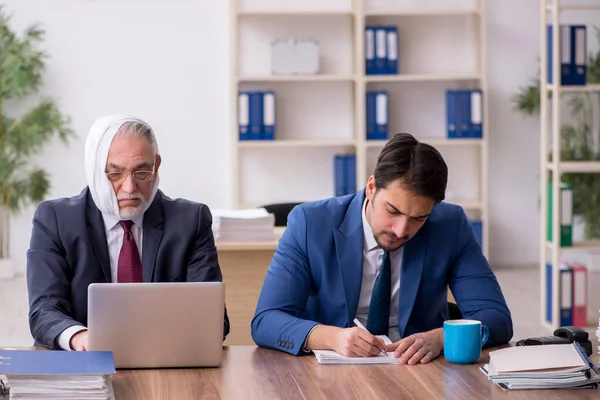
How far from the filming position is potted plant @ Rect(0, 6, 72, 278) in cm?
693

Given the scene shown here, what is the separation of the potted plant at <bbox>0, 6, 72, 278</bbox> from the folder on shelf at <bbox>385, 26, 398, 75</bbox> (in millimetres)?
2458

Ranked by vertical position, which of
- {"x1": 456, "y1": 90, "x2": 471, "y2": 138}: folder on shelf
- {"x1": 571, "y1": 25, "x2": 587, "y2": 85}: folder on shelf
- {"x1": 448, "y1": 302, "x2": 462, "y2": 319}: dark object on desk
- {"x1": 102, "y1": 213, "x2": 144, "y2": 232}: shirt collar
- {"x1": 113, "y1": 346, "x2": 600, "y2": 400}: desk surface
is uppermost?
{"x1": 571, "y1": 25, "x2": 587, "y2": 85}: folder on shelf

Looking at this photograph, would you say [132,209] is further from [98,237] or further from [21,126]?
[21,126]

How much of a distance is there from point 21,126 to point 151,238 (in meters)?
4.60

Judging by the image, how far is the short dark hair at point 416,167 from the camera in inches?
97.7

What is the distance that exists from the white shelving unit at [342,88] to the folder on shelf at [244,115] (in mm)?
237

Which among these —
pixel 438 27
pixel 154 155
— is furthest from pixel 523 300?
pixel 154 155

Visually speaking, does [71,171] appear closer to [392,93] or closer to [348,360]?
[392,93]

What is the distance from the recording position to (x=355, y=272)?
104 inches

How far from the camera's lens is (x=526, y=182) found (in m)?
7.64

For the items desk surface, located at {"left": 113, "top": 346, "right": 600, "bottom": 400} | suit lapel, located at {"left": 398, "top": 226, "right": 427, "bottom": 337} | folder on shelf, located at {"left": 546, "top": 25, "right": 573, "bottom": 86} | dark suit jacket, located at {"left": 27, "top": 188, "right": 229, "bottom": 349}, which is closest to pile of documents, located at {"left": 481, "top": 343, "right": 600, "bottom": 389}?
desk surface, located at {"left": 113, "top": 346, "right": 600, "bottom": 400}

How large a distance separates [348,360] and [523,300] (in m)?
4.28

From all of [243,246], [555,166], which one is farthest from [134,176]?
[555,166]

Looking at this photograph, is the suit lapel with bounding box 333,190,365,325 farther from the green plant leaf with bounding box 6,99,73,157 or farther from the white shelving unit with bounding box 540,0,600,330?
the green plant leaf with bounding box 6,99,73,157
